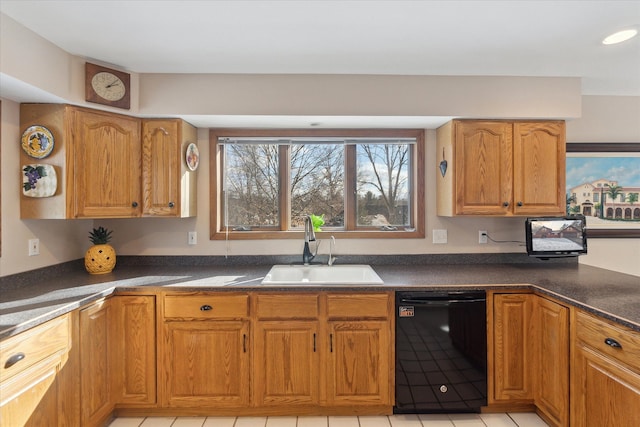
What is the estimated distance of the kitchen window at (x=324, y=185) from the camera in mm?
2822

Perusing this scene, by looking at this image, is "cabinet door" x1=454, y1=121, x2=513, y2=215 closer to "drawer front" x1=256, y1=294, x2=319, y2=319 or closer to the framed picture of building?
the framed picture of building

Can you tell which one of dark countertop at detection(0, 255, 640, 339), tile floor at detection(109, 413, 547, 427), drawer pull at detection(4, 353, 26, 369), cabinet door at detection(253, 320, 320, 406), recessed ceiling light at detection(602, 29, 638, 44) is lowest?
tile floor at detection(109, 413, 547, 427)

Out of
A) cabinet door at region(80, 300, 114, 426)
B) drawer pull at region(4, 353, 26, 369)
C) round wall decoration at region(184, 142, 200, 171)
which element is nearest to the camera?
drawer pull at region(4, 353, 26, 369)

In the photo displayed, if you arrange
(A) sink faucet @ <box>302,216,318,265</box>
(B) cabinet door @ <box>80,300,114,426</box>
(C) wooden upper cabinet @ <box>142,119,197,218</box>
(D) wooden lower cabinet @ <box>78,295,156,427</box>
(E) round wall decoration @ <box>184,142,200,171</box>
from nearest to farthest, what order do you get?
1. (B) cabinet door @ <box>80,300,114,426</box>
2. (D) wooden lower cabinet @ <box>78,295,156,427</box>
3. (C) wooden upper cabinet @ <box>142,119,197,218</box>
4. (E) round wall decoration @ <box>184,142,200,171</box>
5. (A) sink faucet @ <box>302,216,318,265</box>

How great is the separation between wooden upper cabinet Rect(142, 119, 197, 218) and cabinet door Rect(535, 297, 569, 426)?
8.02 feet

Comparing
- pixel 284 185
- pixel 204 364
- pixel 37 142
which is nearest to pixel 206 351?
pixel 204 364

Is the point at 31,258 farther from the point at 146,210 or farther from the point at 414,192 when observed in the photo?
the point at 414,192

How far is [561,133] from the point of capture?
245 cm

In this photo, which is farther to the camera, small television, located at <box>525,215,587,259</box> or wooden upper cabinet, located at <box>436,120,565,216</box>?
small television, located at <box>525,215,587,259</box>

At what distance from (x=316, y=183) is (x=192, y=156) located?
3.28ft

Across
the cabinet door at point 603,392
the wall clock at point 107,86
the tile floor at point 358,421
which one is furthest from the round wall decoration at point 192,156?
the cabinet door at point 603,392

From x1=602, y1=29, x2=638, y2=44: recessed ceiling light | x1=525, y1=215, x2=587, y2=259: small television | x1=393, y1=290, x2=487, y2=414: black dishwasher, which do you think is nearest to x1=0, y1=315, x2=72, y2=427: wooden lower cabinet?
x1=393, y1=290, x2=487, y2=414: black dishwasher

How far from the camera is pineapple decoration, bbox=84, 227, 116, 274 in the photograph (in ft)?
7.91

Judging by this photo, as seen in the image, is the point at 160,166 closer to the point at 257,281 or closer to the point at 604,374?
the point at 257,281
